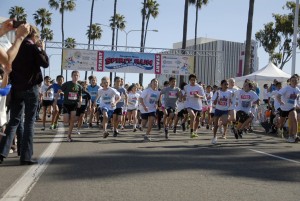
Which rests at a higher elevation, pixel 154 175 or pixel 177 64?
pixel 177 64

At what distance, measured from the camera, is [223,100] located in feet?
45.3

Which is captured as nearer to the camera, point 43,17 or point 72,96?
point 72,96

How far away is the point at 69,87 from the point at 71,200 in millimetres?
7842

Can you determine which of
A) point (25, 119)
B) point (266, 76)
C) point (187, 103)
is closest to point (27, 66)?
point (25, 119)

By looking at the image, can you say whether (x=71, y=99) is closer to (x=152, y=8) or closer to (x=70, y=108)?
(x=70, y=108)

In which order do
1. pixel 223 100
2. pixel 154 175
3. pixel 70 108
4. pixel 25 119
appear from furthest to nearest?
pixel 223 100
pixel 70 108
pixel 25 119
pixel 154 175

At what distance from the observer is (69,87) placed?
12602 mm

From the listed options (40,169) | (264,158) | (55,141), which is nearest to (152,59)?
(55,141)

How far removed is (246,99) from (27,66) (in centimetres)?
906

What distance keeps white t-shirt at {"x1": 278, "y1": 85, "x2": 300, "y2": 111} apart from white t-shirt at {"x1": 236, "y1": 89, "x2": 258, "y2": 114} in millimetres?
983

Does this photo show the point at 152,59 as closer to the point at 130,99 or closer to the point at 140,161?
the point at 130,99

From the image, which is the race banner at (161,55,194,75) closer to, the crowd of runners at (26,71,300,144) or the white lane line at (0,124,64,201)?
the crowd of runners at (26,71,300,144)

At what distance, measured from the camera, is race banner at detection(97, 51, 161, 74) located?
3241 centimetres

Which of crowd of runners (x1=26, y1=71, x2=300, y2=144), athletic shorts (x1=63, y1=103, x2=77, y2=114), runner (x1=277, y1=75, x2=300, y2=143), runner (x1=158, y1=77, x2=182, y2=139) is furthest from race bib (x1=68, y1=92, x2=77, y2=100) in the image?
runner (x1=277, y1=75, x2=300, y2=143)
